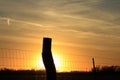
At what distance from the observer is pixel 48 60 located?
9.27 metres

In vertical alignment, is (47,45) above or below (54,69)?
above

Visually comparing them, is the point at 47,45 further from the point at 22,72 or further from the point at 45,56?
the point at 22,72

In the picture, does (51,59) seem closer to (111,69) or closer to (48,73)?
(48,73)

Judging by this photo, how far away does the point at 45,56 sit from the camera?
9.27m

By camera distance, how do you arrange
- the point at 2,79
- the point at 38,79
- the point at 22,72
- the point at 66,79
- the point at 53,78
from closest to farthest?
the point at 53,78 → the point at 38,79 → the point at 2,79 → the point at 66,79 → the point at 22,72

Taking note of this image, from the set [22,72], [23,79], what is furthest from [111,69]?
[23,79]

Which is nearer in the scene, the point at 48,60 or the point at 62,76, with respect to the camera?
the point at 48,60

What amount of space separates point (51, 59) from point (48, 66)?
199 millimetres

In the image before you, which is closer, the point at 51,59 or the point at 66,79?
the point at 51,59

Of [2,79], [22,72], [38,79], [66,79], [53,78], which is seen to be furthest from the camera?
[22,72]

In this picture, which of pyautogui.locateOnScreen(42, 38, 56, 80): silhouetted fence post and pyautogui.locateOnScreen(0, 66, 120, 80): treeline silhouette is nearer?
pyautogui.locateOnScreen(42, 38, 56, 80): silhouetted fence post

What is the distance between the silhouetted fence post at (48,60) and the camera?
9.18 metres

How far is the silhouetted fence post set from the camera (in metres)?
9.18

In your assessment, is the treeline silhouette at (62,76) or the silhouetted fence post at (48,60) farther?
the treeline silhouette at (62,76)
